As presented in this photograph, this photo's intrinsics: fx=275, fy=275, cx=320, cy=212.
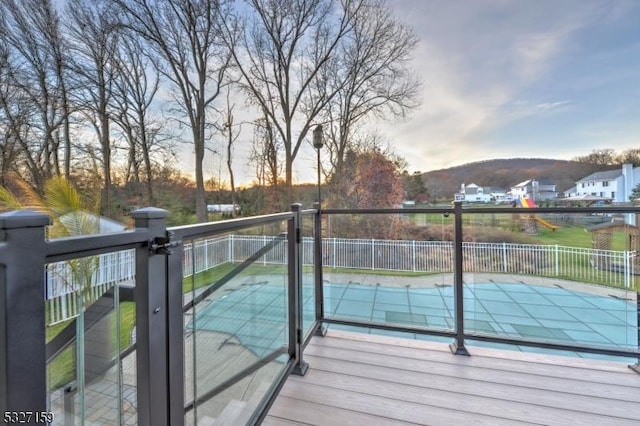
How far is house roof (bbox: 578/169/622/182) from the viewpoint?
4.86m

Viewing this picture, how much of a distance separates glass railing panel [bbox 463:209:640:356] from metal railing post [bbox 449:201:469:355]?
7 cm

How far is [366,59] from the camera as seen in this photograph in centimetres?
684

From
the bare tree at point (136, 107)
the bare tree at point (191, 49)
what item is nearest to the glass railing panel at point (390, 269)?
the bare tree at point (191, 49)

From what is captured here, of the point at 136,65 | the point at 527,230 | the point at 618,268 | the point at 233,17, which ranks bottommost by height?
the point at 618,268

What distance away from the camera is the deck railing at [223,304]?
0.49 meters

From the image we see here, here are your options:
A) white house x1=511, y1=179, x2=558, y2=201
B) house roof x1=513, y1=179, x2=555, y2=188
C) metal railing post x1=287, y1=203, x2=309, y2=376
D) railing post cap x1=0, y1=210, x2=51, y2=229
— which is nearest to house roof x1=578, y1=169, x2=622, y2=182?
house roof x1=513, y1=179, x2=555, y2=188

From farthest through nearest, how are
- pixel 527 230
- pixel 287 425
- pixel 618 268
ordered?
1. pixel 527 230
2. pixel 618 268
3. pixel 287 425

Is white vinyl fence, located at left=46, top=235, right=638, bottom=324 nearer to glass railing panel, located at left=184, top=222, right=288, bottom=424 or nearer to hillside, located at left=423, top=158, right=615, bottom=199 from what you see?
glass railing panel, located at left=184, top=222, right=288, bottom=424

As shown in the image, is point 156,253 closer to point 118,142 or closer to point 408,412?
point 408,412

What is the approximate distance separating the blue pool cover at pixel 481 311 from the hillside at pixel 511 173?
2.84m

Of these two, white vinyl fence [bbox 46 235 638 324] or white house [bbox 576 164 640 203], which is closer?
white vinyl fence [bbox 46 235 638 324]

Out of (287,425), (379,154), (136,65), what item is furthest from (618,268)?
(136,65)

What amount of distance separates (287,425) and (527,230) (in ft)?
7.46

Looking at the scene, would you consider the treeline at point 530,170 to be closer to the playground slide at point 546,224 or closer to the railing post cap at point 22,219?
the playground slide at point 546,224
